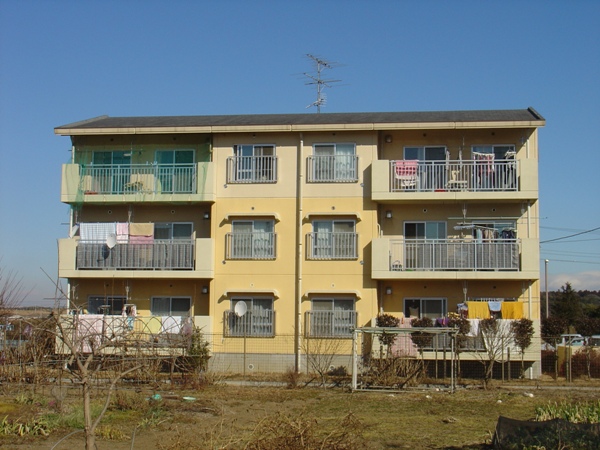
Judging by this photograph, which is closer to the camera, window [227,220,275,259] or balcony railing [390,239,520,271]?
balcony railing [390,239,520,271]

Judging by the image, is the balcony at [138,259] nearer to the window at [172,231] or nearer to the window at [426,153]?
the window at [172,231]

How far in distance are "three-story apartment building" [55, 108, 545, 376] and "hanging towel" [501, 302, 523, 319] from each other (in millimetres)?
49

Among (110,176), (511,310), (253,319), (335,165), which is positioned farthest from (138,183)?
(511,310)

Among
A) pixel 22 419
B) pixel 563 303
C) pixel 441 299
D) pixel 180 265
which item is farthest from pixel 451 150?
pixel 563 303

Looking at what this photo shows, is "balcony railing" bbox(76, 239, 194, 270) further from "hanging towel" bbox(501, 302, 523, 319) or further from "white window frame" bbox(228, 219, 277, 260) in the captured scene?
"hanging towel" bbox(501, 302, 523, 319)

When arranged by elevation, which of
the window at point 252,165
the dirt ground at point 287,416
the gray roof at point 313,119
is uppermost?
the gray roof at point 313,119

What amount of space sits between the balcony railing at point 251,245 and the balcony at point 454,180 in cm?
429

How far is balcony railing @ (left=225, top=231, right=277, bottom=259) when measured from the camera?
28141 mm

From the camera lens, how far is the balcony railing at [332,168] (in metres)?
28.1

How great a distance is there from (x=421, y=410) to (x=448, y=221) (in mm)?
10484

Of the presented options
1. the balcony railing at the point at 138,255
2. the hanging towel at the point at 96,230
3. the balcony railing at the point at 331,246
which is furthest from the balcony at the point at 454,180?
the hanging towel at the point at 96,230

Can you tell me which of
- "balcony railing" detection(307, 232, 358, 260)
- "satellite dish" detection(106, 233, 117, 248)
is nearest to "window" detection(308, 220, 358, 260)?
"balcony railing" detection(307, 232, 358, 260)

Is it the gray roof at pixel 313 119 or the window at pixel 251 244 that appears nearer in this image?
the gray roof at pixel 313 119

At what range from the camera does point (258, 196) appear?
2847 cm
